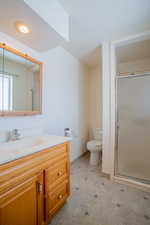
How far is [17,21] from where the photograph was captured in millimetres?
1149

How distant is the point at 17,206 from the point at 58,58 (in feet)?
7.35

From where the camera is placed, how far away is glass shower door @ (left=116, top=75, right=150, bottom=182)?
6.26 ft

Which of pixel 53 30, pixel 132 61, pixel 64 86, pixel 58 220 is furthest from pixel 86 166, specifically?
pixel 132 61

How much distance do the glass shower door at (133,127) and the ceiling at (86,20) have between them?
0.79m

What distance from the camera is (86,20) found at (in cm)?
165

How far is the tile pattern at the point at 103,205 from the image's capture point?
1274mm

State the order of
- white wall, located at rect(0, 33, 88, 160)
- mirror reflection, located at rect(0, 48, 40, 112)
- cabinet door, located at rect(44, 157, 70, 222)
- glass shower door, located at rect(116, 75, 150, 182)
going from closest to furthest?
1. cabinet door, located at rect(44, 157, 70, 222)
2. mirror reflection, located at rect(0, 48, 40, 112)
3. white wall, located at rect(0, 33, 88, 160)
4. glass shower door, located at rect(116, 75, 150, 182)

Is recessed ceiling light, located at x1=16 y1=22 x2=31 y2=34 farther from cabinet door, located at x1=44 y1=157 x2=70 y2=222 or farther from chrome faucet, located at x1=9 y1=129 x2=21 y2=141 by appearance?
cabinet door, located at x1=44 y1=157 x2=70 y2=222

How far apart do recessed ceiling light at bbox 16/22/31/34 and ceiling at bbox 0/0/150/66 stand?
5 cm

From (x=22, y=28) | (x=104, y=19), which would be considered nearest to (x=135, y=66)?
(x=104, y=19)

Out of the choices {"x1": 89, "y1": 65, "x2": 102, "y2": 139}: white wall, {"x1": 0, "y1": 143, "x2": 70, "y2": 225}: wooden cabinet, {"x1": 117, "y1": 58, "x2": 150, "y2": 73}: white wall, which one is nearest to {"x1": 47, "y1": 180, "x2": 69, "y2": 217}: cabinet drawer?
{"x1": 0, "y1": 143, "x2": 70, "y2": 225}: wooden cabinet

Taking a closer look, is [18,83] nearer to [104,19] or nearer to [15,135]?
[15,135]

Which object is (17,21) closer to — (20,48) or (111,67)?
(20,48)

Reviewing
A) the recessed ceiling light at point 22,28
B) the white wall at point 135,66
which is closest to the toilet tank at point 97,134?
the white wall at point 135,66
